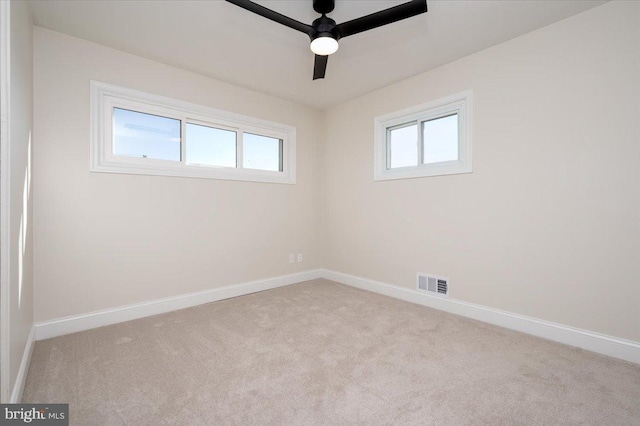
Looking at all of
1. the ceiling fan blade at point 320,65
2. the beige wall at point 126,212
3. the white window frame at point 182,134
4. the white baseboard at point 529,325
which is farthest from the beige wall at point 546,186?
the beige wall at point 126,212

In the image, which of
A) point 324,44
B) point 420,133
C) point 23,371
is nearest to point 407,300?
point 420,133

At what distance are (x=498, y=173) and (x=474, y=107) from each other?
0.70m

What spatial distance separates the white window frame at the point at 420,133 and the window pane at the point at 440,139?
54 mm

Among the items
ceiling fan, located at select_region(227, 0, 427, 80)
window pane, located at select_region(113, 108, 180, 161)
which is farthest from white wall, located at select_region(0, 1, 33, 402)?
ceiling fan, located at select_region(227, 0, 427, 80)

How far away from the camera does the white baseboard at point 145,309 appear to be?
2420 millimetres

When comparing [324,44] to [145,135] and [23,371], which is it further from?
[23,371]

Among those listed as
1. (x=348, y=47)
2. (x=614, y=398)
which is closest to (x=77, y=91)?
(x=348, y=47)

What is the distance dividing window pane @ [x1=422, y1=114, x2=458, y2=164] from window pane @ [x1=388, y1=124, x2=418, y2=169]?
0.41 feet

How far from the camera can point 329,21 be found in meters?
2.02

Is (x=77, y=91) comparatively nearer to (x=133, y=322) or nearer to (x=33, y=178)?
(x=33, y=178)

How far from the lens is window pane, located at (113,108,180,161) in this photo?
2.82m

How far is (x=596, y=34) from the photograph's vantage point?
7.13ft
